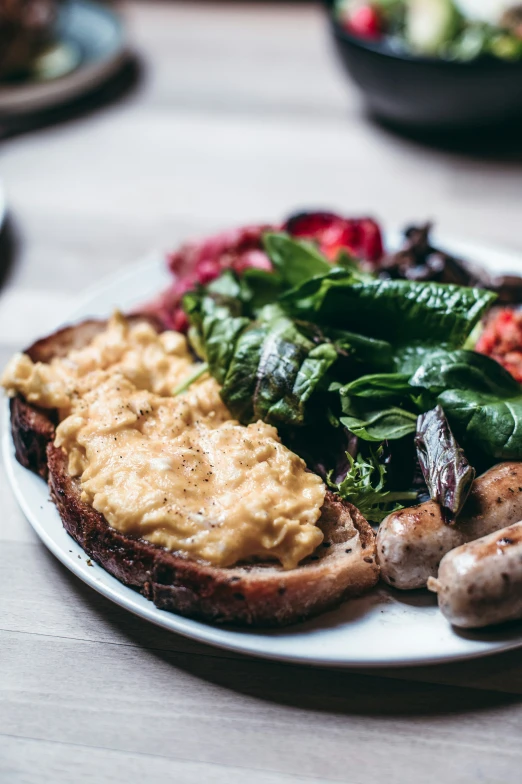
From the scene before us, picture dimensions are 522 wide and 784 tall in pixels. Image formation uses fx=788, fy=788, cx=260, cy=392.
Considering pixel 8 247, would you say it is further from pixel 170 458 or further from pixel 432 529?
pixel 432 529

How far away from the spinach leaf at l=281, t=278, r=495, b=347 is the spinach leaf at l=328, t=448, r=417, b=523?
1.83 ft

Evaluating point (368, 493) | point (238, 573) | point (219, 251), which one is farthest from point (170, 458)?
point (219, 251)

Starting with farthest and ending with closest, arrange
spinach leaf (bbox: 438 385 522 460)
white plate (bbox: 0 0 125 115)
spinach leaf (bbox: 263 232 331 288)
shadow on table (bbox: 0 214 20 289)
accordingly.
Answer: white plate (bbox: 0 0 125 115) < shadow on table (bbox: 0 214 20 289) < spinach leaf (bbox: 263 232 331 288) < spinach leaf (bbox: 438 385 522 460)

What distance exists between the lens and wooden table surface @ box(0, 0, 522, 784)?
6.84 ft

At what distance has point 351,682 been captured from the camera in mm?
2244

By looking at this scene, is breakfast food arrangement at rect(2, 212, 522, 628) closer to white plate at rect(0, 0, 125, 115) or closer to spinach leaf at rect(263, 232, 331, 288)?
spinach leaf at rect(263, 232, 331, 288)

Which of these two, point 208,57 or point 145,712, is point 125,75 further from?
point 145,712

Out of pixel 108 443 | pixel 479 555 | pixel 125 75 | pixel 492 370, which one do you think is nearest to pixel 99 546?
pixel 108 443

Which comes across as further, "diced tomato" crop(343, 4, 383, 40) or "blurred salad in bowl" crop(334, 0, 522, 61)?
"diced tomato" crop(343, 4, 383, 40)

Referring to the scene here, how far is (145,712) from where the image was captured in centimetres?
218

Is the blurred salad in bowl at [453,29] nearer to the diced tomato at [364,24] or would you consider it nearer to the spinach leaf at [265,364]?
the diced tomato at [364,24]

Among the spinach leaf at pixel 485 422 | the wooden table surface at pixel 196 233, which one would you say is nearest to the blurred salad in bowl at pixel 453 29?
the wooden table surface at pixel 196 233

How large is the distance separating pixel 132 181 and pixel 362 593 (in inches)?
139

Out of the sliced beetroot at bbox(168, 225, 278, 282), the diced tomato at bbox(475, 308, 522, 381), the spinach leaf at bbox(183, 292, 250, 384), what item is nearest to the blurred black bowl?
the sliced beetroot at bbox(168, 225, 278, 282)
